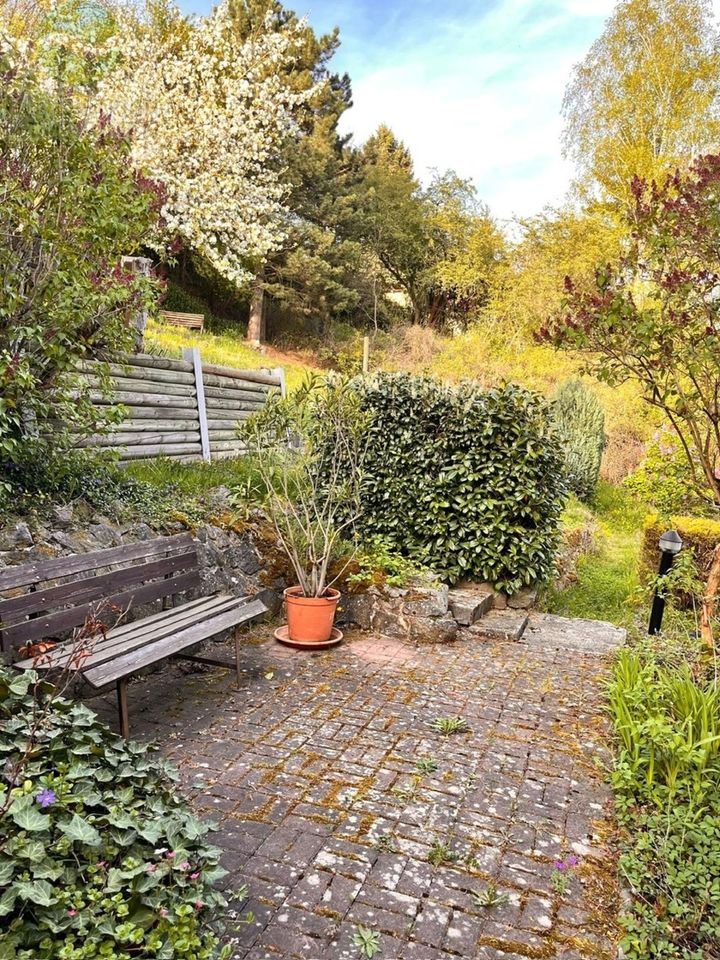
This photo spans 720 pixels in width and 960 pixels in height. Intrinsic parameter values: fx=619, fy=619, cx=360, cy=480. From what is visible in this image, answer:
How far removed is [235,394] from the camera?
8.19 metres

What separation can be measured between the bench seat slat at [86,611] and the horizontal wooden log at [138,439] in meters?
1.76

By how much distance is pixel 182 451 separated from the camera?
704cm

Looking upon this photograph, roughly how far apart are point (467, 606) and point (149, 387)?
402 cm

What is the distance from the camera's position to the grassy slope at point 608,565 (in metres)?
6.79

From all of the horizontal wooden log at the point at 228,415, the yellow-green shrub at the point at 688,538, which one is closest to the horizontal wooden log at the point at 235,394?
the horizontal wooden log at the point at 228,415

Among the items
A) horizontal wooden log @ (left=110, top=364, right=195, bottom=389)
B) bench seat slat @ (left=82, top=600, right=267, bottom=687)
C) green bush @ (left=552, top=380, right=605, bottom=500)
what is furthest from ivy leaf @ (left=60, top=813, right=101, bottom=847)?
green bush @ (left=552, top=380, right=605, bottom=500)

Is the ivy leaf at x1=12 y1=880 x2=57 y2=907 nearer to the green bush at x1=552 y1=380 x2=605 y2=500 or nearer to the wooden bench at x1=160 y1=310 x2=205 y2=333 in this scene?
the green bush at x1=552 y1=380 x2=605 y2=500

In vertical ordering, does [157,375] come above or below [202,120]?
below

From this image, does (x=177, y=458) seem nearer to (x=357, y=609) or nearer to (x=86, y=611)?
(x=357, y=609)

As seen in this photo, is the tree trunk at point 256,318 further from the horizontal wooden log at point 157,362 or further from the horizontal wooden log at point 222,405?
the horizontal wooden log at point 157,362

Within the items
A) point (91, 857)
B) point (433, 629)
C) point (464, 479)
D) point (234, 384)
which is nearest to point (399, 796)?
point (91, 857)

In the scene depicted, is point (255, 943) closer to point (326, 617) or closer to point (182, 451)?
point (326, 617)

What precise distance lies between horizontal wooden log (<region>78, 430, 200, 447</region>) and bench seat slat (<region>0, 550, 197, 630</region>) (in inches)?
65.1

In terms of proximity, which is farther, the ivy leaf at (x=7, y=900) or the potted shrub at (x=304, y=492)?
the potted shrub at (x=304, y=492)
